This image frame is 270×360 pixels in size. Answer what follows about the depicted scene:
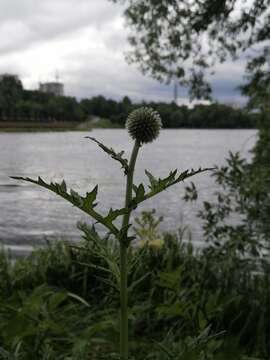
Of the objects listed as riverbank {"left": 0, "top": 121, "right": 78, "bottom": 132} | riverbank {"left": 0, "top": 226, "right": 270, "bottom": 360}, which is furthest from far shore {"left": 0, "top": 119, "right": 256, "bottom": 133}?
riverbank {"left": 0, "top": 226, "right": 270, "bottom": 360}

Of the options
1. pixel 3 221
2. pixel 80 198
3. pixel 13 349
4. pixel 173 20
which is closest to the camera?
pixel 80 198

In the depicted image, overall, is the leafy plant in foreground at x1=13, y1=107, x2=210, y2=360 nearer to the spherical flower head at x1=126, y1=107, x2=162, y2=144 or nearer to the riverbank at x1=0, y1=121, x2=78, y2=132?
the spherical flower head at x1=126, y1=107, x2=162, y2=144

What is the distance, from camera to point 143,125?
6.93 ft

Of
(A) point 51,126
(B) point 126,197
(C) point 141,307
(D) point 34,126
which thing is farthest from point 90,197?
(A) point 51,126

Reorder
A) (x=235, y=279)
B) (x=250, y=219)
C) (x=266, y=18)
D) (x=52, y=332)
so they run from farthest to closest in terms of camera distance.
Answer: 1. (x=266, y=18)
2. (x=250, y=219)
3. (x=235, y=279)
4. (x=52, y=332)

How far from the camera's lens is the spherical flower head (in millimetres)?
2079

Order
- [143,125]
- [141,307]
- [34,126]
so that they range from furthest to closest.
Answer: [34,126]
[141,307]
[143,125]

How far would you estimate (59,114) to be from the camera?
132125mm

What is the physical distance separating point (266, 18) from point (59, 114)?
414 feet

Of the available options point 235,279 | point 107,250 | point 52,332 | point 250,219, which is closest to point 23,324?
point 52,332

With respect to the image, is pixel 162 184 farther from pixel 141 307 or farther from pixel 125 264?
pixel 141 307

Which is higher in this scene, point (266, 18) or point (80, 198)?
point (266, 18)

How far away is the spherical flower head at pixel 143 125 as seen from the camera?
6.82 feet

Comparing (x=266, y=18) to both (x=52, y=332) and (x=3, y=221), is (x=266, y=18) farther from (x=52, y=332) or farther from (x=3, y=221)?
(x=3, y=221)
